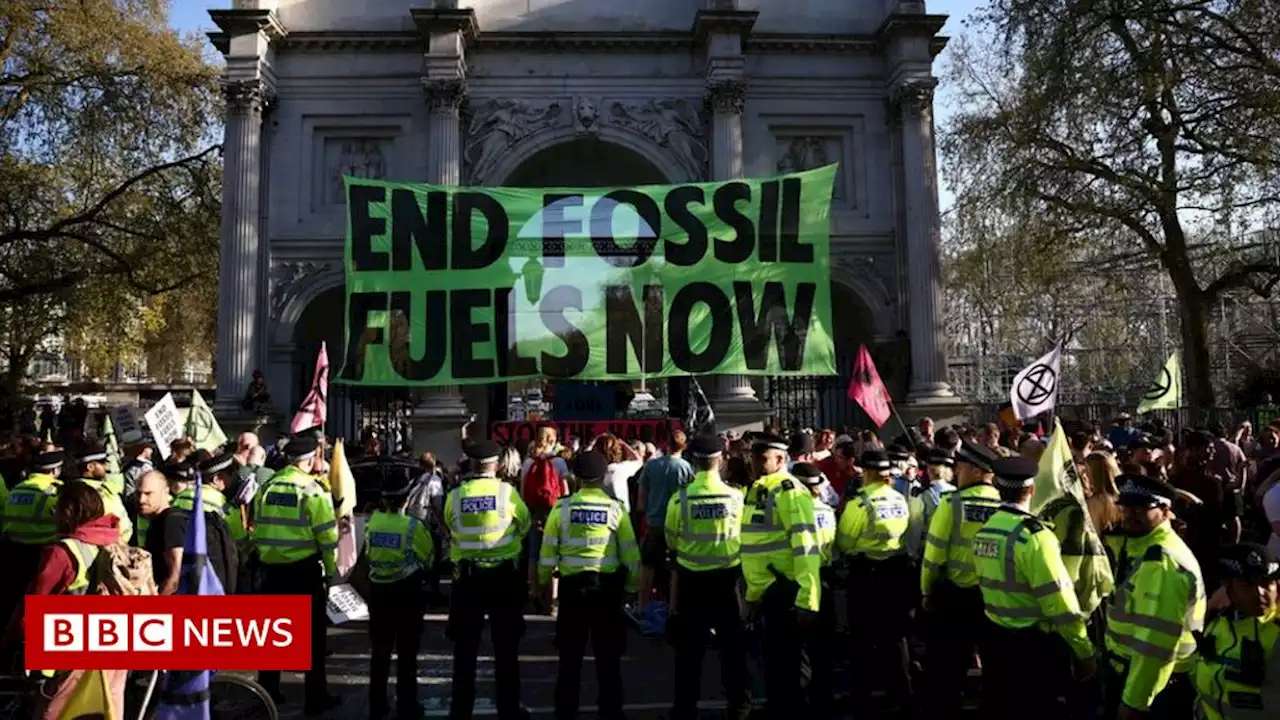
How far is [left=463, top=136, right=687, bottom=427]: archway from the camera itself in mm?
22281

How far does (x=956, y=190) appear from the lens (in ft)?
91.8

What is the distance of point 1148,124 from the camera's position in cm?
2203

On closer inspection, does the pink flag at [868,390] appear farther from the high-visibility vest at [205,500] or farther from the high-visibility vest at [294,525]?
the high-visibility vest at [205,500]

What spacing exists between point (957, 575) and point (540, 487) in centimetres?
573

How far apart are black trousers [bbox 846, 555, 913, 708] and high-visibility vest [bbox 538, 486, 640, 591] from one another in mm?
1872

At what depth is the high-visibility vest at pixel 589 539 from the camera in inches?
277

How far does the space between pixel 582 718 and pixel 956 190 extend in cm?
2433

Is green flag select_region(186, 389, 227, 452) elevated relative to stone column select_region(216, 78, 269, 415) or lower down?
lower down

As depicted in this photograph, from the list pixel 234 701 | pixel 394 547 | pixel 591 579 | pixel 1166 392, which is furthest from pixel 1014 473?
pixel 1166 392

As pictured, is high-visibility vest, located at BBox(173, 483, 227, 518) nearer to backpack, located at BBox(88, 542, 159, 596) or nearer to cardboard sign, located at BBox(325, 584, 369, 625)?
cardboard sign, located at BBox(325, 584, 369, 625)

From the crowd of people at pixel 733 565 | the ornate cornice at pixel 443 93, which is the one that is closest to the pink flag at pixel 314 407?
the crowd of people at pixel 733 565

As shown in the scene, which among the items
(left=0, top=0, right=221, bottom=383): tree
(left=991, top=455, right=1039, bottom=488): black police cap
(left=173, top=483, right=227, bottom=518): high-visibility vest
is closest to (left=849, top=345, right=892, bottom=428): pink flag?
(left=991, top=455, right=1039, bottom=488): black police cap

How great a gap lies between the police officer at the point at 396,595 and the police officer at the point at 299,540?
568 millimetres

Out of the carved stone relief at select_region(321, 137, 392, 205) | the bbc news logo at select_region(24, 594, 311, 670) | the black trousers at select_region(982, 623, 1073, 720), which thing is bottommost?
the black trousers at select_region(982, 623, 1073, 720)
